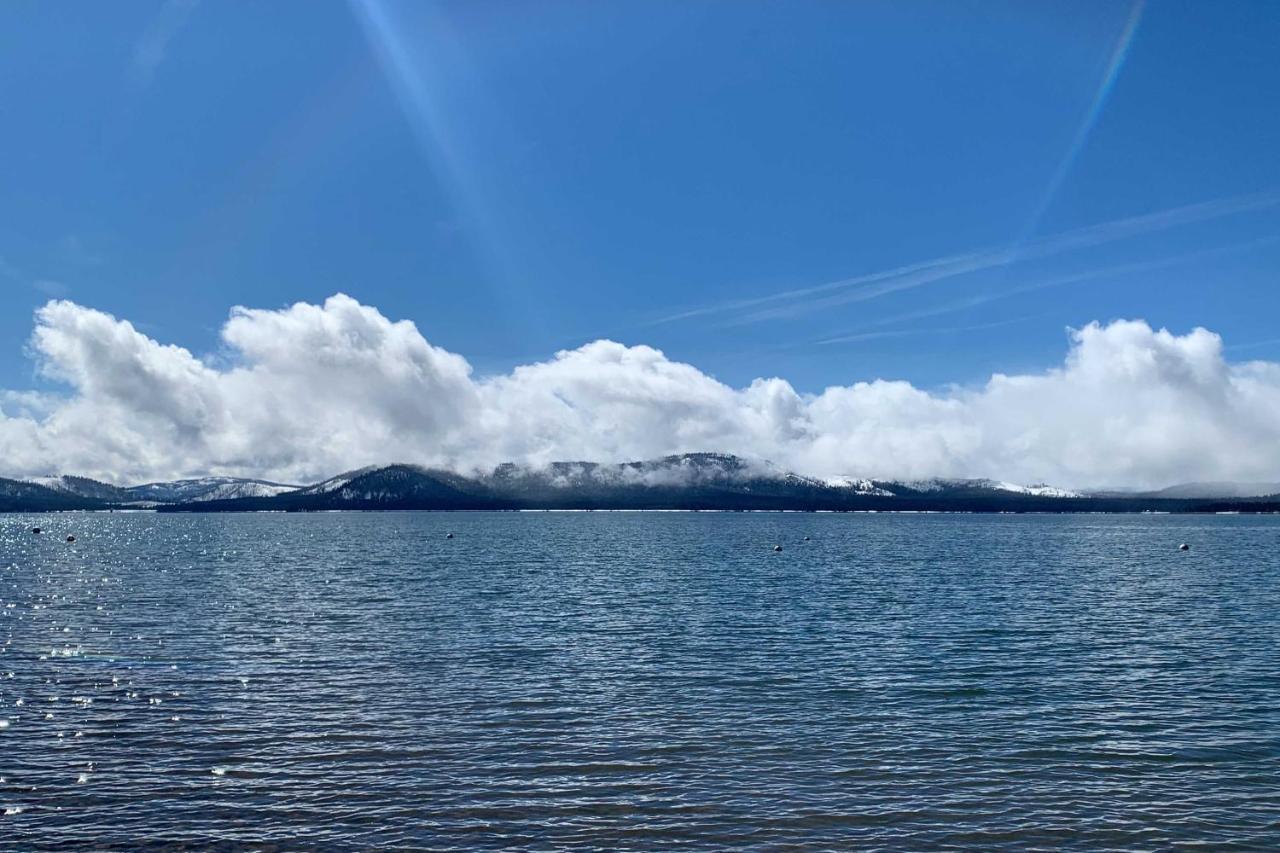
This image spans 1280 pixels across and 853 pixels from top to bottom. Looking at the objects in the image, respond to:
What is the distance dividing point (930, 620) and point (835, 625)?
843 centimetres

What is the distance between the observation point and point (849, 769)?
3231 cm

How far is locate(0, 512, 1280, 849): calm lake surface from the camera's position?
2747 cm

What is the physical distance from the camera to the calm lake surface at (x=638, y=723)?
27469mm

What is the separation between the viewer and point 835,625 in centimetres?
6756

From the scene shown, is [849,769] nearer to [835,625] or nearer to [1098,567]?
[835,625]

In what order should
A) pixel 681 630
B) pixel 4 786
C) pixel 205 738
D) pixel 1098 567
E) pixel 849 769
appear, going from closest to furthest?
pixel 4 786, pixel 849 769, pixel 205 738, pixel 681 630, pixel 1098 567

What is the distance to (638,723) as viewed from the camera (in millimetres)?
38188

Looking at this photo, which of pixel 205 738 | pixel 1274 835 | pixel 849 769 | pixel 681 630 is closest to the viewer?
pixel 1274 835

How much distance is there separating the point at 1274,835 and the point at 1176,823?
98.9 inches

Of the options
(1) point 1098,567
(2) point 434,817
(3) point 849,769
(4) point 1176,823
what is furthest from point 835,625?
(1) point 1098,567

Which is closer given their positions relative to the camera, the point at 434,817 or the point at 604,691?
the point at 434,817

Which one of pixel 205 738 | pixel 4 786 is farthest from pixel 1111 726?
pixel 4 786

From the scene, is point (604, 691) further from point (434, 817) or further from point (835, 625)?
point (835, 625)

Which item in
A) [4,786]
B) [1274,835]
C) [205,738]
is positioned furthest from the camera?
[205,738]
